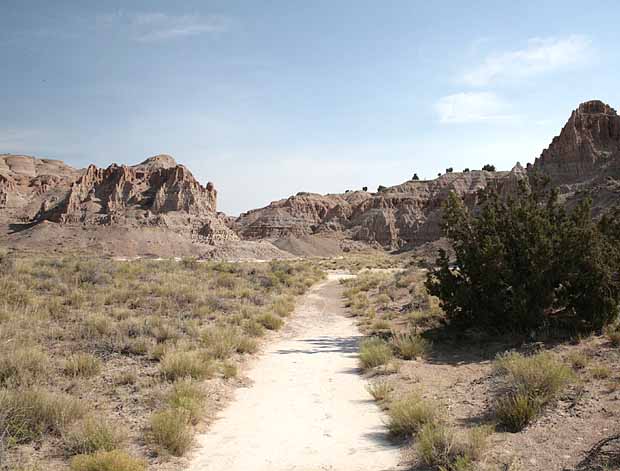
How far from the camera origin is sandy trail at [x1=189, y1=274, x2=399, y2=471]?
536 cm

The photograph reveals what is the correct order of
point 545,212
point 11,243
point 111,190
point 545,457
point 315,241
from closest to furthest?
point 545,457 → point 545,212 → point 11,243 → point 111,190 → point 315,241

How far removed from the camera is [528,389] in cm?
620

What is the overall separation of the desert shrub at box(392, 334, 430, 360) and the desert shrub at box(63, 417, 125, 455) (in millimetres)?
6231

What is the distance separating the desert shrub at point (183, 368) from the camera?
27.0 ft

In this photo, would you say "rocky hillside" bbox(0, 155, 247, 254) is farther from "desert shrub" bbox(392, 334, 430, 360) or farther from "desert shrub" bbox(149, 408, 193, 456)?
"desert shrub" bbox(149, 408, 193, 456)

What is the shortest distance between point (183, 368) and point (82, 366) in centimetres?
183

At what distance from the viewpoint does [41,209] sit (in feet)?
249

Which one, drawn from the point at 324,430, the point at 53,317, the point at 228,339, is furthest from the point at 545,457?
the point at 53,317

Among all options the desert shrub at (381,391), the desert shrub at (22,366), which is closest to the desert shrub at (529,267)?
the desert shrub at (381,391)

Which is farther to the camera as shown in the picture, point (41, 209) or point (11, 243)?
point (41, 209)

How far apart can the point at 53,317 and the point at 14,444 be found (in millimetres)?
7774

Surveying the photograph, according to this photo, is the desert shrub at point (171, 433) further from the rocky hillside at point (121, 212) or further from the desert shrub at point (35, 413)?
the rocky hillside at point (121, 212)

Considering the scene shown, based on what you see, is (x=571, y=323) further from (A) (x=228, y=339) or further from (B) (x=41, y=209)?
(B) (x=41, y=209)

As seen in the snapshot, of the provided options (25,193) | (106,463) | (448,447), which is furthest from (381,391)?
(25,193)
